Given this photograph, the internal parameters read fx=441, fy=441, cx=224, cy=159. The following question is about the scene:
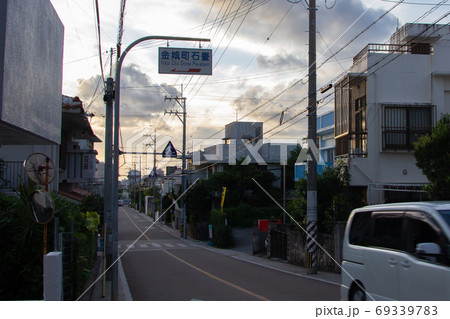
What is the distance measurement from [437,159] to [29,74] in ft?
39.8

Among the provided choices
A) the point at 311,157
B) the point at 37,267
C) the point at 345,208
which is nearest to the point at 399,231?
the point at 37,267

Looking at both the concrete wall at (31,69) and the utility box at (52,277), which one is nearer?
the utility box at (52,277)

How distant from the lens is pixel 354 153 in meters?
21.0

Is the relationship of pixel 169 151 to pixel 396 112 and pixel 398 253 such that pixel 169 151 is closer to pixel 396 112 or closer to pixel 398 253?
pixel 396 112

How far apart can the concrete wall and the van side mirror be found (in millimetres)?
8959

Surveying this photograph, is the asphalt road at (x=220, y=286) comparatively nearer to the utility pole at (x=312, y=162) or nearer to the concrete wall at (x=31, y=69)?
the utility pole at (x=312, y=162)

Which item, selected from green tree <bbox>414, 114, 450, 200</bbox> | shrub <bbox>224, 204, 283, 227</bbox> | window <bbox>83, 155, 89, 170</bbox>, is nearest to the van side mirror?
green tree <bbox>414, 114, 450, 200</bbox>

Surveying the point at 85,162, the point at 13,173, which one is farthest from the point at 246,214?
the point at 13,173

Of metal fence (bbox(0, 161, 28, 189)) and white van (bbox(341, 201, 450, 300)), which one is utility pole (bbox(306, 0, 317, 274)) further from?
metal fence (bbox(0, 161, 28, 189))

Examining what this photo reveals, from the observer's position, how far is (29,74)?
39.8 feet

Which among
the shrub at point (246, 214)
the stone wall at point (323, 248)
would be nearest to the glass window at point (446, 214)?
the stone wall at point (323, 248)

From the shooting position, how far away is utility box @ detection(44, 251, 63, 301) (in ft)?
25.5

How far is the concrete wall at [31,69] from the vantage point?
10289 mm

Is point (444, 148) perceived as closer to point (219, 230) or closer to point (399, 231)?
point (399, 231)
